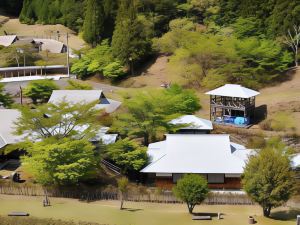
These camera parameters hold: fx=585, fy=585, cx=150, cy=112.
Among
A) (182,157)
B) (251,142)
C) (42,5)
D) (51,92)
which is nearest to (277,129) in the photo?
(251,142)

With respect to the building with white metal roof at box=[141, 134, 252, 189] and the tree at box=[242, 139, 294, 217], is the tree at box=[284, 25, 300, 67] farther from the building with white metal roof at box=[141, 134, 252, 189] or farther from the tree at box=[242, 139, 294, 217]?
the tree at box=[242, 139, 294, 217]

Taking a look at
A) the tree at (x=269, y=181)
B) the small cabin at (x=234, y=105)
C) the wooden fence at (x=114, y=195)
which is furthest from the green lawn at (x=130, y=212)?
the small cabin at (x=234, y=105)

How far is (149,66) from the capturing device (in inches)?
2330

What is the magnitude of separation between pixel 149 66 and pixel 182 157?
87.1 feet

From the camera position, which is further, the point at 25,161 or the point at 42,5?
the point at 42,5

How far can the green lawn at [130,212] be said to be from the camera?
27.7 metres

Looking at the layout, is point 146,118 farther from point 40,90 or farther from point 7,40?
point 7,40

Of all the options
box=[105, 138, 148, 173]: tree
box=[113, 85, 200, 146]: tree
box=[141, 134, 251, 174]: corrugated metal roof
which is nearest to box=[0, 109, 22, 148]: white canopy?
box=[105, 138, 148, 173]: tree

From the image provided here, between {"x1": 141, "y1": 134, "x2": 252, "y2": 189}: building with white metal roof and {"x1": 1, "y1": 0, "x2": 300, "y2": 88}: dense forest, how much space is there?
15.4 metres

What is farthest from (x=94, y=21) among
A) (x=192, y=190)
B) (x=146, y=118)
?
(x=192, y=190)

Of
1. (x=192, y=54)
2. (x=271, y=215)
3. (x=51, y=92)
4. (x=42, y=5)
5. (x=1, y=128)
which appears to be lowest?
(x=271, y=215)

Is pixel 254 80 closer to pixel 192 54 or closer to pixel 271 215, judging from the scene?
pixel 192 54

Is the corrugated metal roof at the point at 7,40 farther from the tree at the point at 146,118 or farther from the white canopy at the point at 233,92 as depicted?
the tree at the point at 146,118

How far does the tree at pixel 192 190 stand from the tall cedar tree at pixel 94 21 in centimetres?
3766
